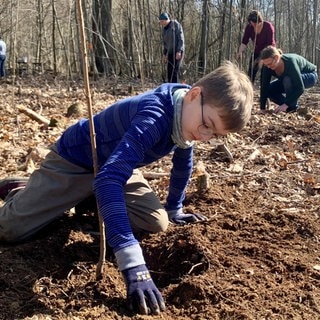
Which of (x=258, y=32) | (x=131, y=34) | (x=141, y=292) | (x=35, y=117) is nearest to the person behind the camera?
(x=141, y=292)

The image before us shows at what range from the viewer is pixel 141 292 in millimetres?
1792

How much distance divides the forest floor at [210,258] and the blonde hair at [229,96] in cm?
69

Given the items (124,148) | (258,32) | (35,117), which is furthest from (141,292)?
(258,32)

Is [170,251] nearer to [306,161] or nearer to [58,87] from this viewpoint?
[306,161]

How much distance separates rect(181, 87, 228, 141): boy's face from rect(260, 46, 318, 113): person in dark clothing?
16.0 feet

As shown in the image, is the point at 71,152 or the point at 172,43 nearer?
the point at 71,152

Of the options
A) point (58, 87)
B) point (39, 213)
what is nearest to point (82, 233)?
point (39, 213)

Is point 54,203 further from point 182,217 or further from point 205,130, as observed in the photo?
point 205,130

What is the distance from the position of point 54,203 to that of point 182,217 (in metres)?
0.75

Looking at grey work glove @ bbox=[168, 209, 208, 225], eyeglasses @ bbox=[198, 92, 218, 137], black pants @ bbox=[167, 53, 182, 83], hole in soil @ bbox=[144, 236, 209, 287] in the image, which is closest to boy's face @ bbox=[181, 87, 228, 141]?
eyeglasses @ bbox=[198, 92, 218, 137]

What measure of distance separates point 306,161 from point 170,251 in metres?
2.23

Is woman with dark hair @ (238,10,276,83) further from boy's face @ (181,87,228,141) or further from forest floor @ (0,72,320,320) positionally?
boy's face @ (181,87,228,141)

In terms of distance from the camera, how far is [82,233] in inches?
103

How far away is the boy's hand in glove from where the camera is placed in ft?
5.88
